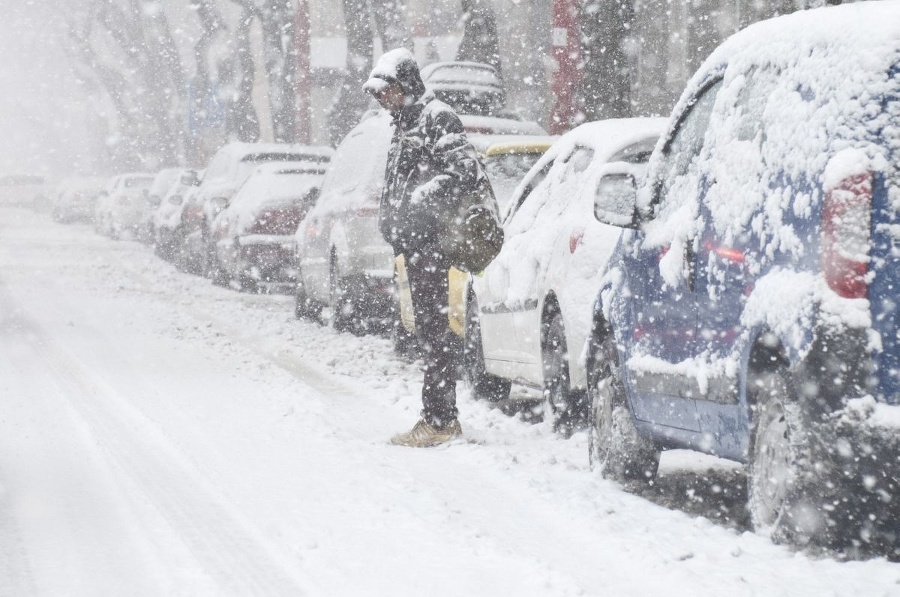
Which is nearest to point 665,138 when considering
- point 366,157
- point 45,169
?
point 366,157

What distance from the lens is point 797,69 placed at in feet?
16.1

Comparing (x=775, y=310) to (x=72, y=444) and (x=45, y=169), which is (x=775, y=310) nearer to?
(x=72, y=444)

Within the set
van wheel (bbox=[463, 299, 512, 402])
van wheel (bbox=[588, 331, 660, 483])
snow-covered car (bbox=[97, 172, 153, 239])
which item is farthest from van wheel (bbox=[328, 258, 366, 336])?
snow-covered car (bbox=[97, 172, 153, 239])

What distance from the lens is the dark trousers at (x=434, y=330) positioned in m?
7.73

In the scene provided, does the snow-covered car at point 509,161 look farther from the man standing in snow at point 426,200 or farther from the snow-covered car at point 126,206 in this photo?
the snow-covered car at point 126,206

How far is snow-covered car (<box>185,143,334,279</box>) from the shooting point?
20.1 metres

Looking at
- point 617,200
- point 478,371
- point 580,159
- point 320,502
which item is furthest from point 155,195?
point 617,200

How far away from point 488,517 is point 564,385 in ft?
7.17

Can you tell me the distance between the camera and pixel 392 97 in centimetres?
765

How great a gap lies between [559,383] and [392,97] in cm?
171

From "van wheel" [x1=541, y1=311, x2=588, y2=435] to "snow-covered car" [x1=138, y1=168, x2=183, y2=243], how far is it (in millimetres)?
21354

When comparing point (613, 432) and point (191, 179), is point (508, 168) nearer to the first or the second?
point (613, 432)

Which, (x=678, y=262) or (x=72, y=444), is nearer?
(x=678, y=262)

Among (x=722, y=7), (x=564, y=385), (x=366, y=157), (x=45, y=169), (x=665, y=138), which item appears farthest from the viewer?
(x=45, y=169)
